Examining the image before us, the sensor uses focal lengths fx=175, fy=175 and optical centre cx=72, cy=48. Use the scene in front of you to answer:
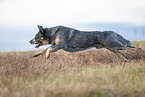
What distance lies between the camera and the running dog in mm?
6098

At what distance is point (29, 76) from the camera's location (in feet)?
17.4

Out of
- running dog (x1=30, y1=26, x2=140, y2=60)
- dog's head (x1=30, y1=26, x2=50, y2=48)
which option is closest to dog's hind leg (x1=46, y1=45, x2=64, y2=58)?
running dog (x1=30, y1=26, x2=140, y2=60)

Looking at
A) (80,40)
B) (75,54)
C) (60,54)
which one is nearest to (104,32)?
(80,40)

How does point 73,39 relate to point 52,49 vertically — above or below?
above

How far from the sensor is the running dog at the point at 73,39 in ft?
20.0

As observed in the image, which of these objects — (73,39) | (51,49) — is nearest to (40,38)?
(51,49)

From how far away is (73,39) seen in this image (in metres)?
6.21

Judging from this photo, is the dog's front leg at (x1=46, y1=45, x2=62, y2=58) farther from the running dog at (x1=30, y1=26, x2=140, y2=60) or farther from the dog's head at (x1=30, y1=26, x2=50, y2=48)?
the dog's head at (x1=30, y1=26, x2=50, y2=48)

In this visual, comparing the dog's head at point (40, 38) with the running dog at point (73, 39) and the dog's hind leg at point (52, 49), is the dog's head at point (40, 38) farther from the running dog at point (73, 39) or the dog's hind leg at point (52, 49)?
the dog's hind leg at point (52, 49)

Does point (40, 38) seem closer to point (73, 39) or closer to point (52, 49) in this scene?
point (52, 49)

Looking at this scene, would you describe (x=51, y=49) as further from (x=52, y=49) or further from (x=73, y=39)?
(x=73, y=39)

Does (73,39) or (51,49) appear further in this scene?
(73,39)

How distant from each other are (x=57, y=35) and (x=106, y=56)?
3.09 metres

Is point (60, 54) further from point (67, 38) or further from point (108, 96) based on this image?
point (108, 96)
